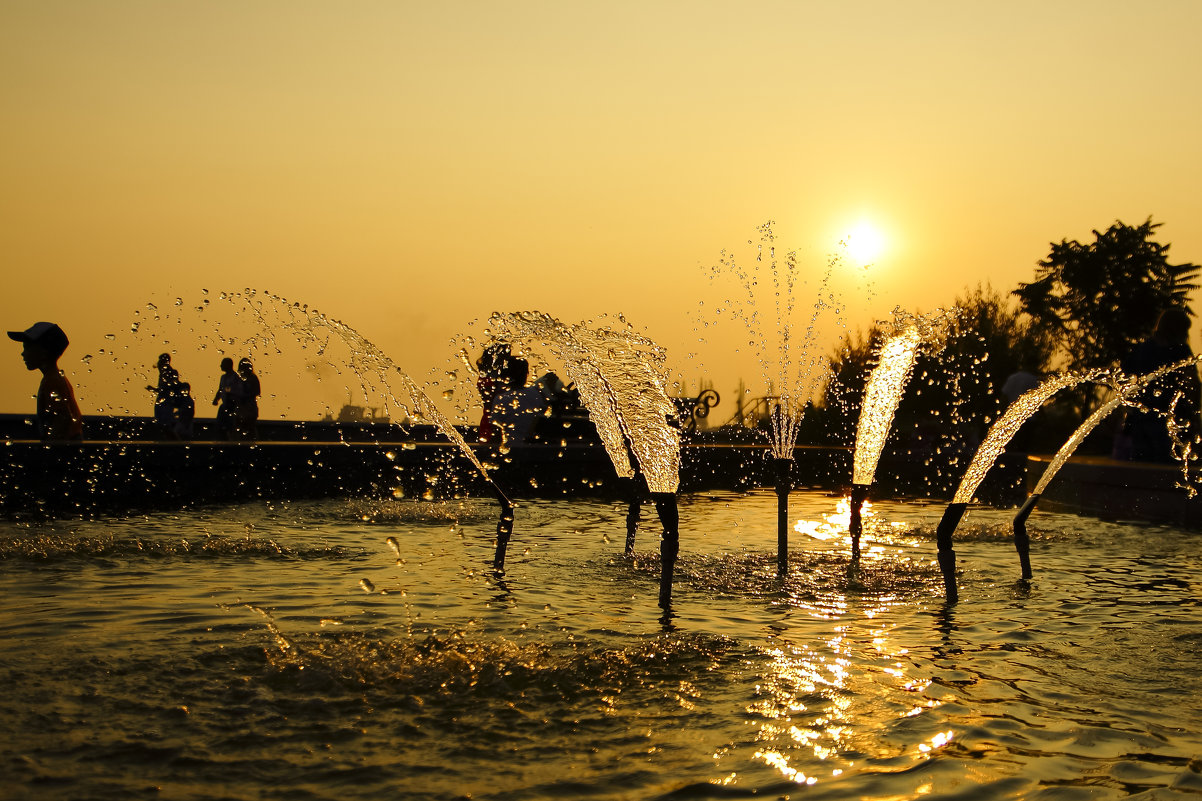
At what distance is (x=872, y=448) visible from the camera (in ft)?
29.5

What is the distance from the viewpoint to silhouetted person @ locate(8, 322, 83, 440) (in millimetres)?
9781

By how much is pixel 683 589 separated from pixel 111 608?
2904 millimetres

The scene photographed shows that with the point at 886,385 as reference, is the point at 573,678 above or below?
below

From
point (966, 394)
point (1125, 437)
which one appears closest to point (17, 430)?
point (1125, 437)

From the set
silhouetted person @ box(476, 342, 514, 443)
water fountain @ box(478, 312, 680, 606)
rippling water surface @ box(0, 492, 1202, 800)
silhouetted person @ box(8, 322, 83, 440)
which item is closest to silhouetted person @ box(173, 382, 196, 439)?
silhouetted person @ box(476, 342, 514, 443)

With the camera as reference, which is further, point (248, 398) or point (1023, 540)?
point (248, 398)

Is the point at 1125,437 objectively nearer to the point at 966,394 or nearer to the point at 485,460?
the point at 485,460

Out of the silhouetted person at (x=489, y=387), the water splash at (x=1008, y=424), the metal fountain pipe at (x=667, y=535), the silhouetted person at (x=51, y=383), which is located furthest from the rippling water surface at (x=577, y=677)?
the silhouetted person at (x=489, y=387)

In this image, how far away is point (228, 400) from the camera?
61.0ft

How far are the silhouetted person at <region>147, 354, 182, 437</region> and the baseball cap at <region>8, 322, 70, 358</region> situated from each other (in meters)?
8.30

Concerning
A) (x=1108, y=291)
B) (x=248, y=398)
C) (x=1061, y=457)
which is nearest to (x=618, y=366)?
(x=1061, y=457)

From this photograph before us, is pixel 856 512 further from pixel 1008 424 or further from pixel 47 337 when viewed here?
pixel 47 337

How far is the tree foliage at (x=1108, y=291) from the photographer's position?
34.7 metres

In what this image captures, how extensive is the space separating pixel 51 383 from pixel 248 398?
28.7 feet
